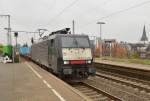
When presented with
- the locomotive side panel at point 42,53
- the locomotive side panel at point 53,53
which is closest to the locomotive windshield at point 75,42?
the locomotive side panel at point 53,53

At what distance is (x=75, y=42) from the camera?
63.3 ft

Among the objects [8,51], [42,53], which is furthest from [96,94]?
[8,51]

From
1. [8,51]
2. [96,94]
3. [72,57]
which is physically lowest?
[96,94]

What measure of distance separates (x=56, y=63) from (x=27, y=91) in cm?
594

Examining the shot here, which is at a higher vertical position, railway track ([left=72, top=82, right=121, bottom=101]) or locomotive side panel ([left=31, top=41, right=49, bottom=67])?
locomotive side panel ([left=31, top=41, right=49, bottom=67])

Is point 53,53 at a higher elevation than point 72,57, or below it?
higher

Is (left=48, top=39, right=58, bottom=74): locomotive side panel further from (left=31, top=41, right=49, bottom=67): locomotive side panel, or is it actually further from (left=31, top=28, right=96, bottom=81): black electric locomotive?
(left=31, top=41, right=49, bottom=67): locomotive side panel

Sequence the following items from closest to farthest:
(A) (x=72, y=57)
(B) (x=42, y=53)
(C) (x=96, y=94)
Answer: (C) (x=96, y=94)
(A) (x=72, y=57)
(B) (x=42, y=53)

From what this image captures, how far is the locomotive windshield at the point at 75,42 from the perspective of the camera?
19031 millimetres

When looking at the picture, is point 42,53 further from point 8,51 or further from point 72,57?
point 8,51

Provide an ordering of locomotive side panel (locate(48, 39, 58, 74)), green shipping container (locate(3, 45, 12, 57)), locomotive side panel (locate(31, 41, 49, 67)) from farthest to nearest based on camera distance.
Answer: green shipping container (locate(3, 45, 12, 57)) < locomotive side panel (locate(31, 41, 49, 67)) < locomotive side panel (locate(48, 39, 58, 74))

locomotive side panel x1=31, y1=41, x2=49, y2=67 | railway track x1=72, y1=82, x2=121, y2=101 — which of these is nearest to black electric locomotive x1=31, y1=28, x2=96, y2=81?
railway track x1=72, y1=82, x2=121, y2=101

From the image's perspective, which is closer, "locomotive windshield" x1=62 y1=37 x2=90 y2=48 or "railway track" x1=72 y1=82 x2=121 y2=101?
"railway track" x1=72 y1=82 x2=121 y2=101

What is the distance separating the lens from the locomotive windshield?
1903 centimetres
